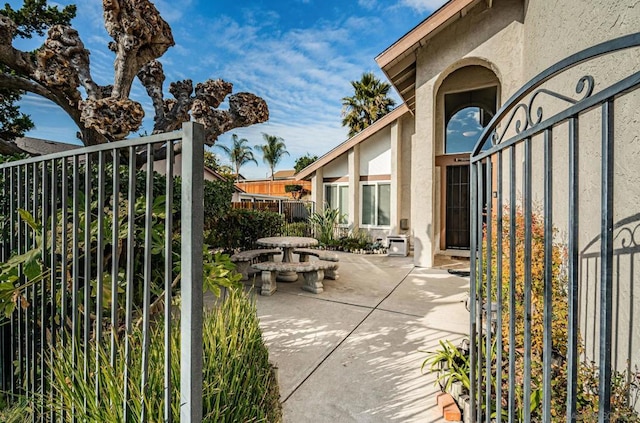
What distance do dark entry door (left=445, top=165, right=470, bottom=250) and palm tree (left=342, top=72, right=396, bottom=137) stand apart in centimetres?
1268

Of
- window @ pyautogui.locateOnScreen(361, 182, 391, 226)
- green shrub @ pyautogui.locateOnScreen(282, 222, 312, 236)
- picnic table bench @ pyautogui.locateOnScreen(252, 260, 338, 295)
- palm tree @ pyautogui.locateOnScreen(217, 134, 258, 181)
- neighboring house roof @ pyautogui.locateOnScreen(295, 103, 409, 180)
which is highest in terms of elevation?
palm tree @ pyautogui.locateOnScreen(217, 134, 258, 181)

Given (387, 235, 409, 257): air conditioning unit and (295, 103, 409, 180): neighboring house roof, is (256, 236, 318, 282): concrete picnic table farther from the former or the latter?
(295, 103, 409, 180): neighboring house roof

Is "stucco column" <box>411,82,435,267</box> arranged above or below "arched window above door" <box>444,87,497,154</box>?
below

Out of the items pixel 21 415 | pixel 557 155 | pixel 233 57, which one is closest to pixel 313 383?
pixel 21 415

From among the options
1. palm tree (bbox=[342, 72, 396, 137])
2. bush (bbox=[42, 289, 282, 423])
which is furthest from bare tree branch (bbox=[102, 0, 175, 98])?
palm tree (bbox=[342, 72, 396, 137])

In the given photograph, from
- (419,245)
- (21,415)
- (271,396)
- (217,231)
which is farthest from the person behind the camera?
(419,245)

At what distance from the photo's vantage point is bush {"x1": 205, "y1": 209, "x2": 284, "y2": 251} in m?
6.95

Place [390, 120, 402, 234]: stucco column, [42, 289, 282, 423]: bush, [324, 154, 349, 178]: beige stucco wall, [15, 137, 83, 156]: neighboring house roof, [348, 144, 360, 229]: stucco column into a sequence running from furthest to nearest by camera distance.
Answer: [324, 154, 349, 178]: beige stucco wall < [348, 144, 360, 229]: stucco column < [390, 120, 402, 234]: stucco column < [15, 137, 83, 156]: neighboring house roof < [42, 289, 282, 423]: bush

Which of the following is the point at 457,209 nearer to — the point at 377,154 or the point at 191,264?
the point at 377,154

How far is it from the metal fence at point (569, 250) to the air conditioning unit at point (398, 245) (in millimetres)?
6552

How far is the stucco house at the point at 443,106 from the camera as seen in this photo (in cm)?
562

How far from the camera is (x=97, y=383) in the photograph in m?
1.62

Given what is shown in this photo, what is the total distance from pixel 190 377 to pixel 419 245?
291 inches

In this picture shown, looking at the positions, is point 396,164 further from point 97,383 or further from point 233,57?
point 97,383
